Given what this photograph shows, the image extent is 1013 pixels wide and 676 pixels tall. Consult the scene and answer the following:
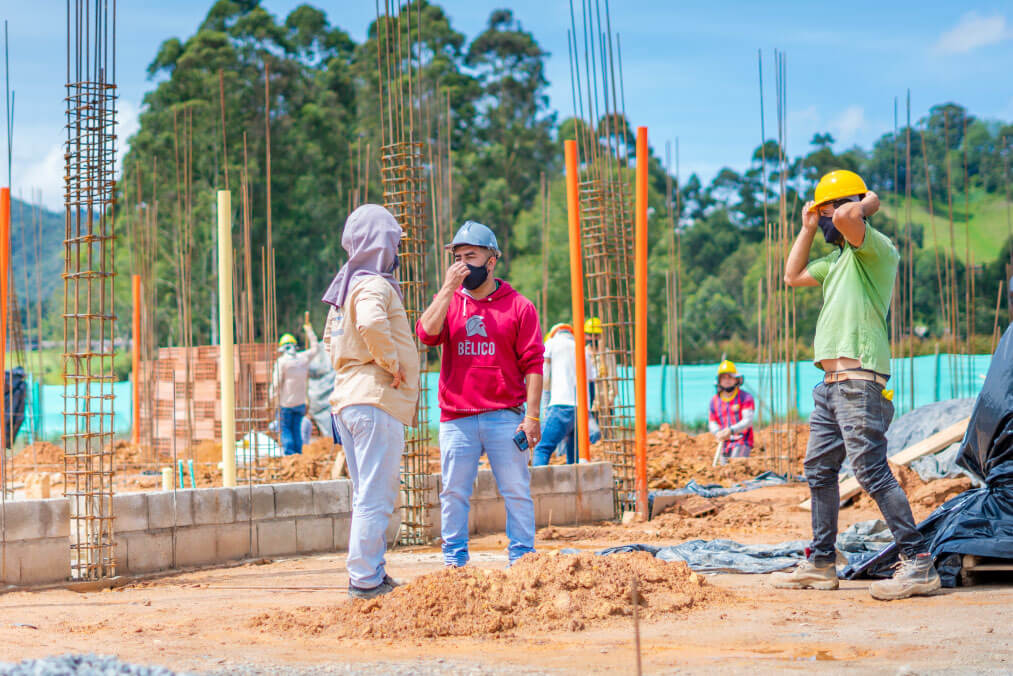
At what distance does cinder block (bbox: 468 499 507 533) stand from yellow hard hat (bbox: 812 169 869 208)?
10.1ft

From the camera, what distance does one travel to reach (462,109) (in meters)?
34.2

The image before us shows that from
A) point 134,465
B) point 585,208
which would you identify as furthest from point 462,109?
point 585,208

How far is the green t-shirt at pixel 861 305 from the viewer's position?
13.8ft

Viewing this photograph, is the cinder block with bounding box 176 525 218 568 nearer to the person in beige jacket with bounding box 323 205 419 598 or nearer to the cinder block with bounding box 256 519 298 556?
the cinder block with bounding box 256 519 298 556

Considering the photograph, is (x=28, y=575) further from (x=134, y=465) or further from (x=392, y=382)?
(x=134, y=465)

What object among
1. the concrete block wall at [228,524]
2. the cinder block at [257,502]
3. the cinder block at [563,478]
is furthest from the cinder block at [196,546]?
the cinder block at [563,478]

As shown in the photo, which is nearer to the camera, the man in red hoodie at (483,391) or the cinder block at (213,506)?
the man in red hoodie at (483,391)

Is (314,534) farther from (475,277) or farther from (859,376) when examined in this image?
(859,376)

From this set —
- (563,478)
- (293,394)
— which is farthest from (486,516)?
(293,394)

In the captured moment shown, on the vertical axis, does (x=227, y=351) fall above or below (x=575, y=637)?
above

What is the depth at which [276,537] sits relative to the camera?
5793mm

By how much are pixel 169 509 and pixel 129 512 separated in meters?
0.22

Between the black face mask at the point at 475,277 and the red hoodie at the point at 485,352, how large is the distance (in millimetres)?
62

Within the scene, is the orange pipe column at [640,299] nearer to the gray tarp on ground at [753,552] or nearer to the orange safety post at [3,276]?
the gray tarp on ground at [753,552]
